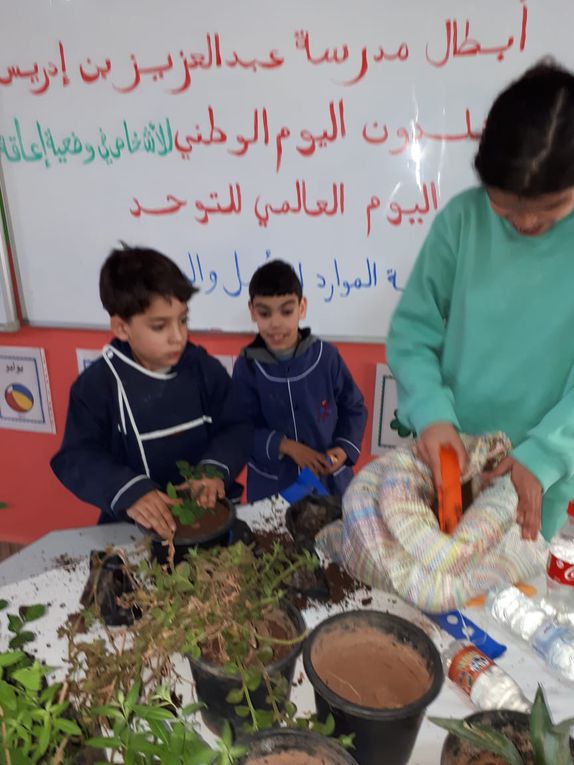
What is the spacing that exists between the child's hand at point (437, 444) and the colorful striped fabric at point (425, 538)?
0.02 meters

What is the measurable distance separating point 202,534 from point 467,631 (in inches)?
18.8

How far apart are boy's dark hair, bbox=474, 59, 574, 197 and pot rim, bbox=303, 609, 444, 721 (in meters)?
0.65

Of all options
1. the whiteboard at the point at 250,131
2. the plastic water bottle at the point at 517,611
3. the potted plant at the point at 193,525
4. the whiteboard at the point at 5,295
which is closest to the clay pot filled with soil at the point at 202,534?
the potted plant at the point at 193,525

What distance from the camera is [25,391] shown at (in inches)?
92.7

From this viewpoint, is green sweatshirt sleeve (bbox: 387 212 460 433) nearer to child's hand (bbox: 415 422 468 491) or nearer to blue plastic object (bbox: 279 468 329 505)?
child's hand (bbox: 415 422 468 491)

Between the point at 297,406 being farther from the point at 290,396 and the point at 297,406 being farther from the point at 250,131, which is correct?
the point at 250,131

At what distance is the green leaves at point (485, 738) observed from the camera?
0.56m

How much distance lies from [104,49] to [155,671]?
1920 mm

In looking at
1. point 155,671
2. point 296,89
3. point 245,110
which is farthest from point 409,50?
point 155,671

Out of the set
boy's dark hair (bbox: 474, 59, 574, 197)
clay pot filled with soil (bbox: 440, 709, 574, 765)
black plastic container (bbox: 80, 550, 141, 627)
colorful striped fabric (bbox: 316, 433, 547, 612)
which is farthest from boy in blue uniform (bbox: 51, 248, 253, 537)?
boy's dark hair (bbox: 474, 59, 574, 197)

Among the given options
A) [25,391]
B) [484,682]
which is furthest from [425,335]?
[25,391]

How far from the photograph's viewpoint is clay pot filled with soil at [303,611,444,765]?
0.65 metres

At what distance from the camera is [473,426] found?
45.8 inches

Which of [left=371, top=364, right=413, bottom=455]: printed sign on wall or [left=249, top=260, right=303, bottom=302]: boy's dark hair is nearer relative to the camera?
[left=249, top=260, right=303, bottom=302]: boy's dark hair
